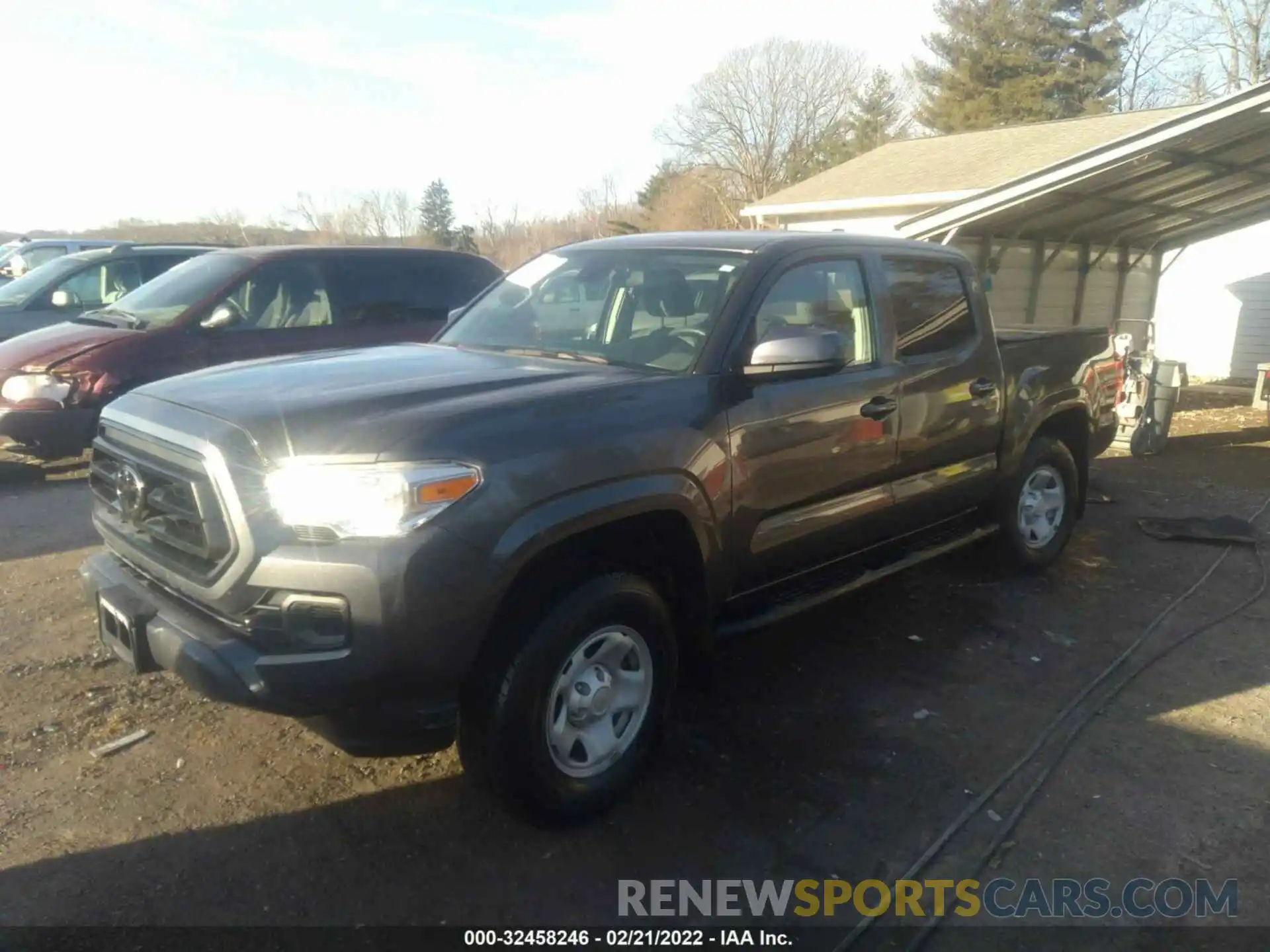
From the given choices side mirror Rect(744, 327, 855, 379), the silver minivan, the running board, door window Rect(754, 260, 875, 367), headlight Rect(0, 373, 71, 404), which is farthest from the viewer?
the silver minivan

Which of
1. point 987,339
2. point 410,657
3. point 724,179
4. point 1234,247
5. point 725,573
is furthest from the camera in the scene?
point 724,179

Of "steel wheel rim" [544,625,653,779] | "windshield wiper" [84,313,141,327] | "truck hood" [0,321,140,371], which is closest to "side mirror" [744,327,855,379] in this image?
"steel wheel rim" [544,625,653,779]

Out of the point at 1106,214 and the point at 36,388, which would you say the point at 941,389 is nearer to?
the point at 36,388

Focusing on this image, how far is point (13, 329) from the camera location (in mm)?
9969

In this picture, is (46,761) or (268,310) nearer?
(46,761)

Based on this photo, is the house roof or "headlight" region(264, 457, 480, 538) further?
the house roof

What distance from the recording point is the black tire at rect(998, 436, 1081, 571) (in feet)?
17.9

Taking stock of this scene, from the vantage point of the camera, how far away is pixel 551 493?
292 cm

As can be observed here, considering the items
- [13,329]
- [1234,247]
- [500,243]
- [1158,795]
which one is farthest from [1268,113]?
[500,243]

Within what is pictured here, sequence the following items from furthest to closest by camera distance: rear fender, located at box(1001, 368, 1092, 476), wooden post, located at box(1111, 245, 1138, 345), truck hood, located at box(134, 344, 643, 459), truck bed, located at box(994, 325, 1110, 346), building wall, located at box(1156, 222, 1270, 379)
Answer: building wall, located at box(1156, 222, 1270, 379), wooden post, located at box(1111, 245, 1138, 345), truck bed, located at box(994, 325, 1110, 346), rear fender, located at box(1001, 368, 1092, 476), truck hood, located at box(134, 344, 643, 459)

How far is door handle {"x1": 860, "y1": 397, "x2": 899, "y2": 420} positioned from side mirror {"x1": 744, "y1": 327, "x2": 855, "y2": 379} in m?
0.44

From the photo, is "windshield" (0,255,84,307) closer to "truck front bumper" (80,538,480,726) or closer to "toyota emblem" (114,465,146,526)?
"toyota emblem" (114,465,146,526)

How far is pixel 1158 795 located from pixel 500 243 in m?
47.5

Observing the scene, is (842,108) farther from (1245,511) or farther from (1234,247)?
(1245,511)
